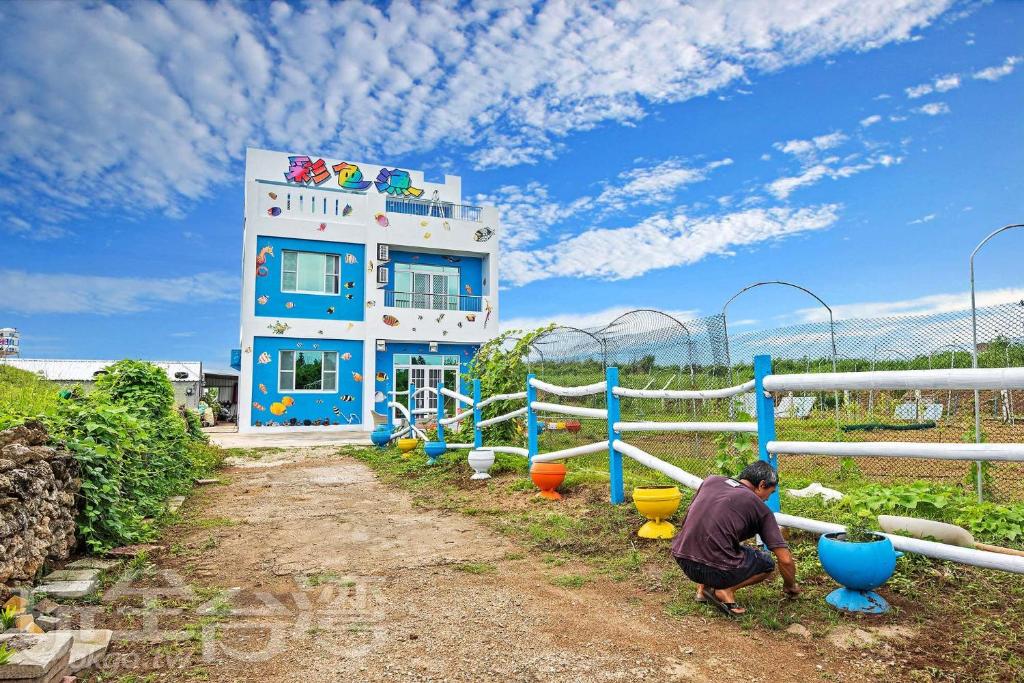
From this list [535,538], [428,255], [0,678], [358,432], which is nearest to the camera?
[0,678]

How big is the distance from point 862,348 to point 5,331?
13915 mm

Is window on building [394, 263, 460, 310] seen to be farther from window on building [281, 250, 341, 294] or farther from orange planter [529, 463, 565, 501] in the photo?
orange planter [529, 463, 565, 501]

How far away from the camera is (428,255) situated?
24.7 metres

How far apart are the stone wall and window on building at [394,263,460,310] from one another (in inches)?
753

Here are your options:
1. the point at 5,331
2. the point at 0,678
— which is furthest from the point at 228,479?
the point at 0,678

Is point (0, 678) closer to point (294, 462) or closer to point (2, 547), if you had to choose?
point (2, 547)

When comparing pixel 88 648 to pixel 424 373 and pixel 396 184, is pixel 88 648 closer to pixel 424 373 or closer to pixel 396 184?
pixel 424 373

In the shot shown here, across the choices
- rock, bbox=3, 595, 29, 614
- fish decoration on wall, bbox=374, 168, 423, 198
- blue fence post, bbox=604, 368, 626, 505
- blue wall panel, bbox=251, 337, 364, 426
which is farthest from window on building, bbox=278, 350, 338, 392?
rock, bbox=3, 595, 29, 614

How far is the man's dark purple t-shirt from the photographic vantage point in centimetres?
354

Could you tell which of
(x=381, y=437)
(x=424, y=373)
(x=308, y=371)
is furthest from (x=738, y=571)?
(x=424, y=373)

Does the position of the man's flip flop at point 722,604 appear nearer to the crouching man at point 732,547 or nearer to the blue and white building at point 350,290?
the crouching man at point 732,547

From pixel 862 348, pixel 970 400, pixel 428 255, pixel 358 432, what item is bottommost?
pixel 358 432

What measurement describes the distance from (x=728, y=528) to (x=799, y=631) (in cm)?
58

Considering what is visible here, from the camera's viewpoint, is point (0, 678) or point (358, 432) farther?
point (358, 432)
